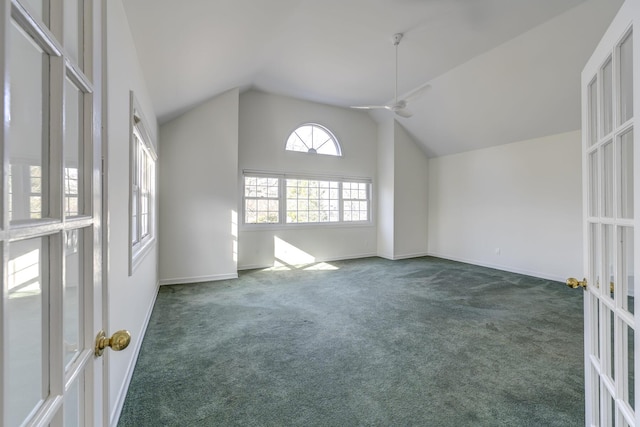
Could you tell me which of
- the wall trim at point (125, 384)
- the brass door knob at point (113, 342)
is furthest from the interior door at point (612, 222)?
the wall trim at point (125, 384)

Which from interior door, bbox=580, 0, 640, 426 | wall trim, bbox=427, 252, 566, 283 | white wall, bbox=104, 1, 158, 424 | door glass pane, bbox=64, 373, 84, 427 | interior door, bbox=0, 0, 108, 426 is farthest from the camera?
wall trim, bbox=427, 252, 566, 283

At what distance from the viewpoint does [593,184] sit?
4.25ft

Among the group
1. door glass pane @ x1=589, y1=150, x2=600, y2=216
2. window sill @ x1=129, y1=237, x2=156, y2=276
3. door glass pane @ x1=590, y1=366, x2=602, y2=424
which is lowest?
door glass pane @ x1=590, y1=366, x2=602, y2=424

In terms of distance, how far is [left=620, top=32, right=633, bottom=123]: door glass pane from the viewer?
37.0 inches

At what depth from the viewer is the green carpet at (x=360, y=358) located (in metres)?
1.75

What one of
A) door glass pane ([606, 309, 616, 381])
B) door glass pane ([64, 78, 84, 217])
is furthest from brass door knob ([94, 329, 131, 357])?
door glass pane ([606, 309, 616, 381])

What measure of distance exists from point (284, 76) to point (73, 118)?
4619 mm

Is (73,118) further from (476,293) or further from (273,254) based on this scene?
(273,254)

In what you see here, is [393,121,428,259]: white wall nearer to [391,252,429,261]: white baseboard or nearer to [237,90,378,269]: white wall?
[391,252,429,261]: white baseboard

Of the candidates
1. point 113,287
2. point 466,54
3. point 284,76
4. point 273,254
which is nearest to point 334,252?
point 273,254

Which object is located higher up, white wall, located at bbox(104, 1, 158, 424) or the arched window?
the arched window

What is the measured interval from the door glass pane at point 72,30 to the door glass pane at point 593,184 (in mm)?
1857

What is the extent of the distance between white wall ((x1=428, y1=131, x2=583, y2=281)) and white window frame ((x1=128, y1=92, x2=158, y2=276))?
19.1 feet

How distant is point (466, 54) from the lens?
421cm
